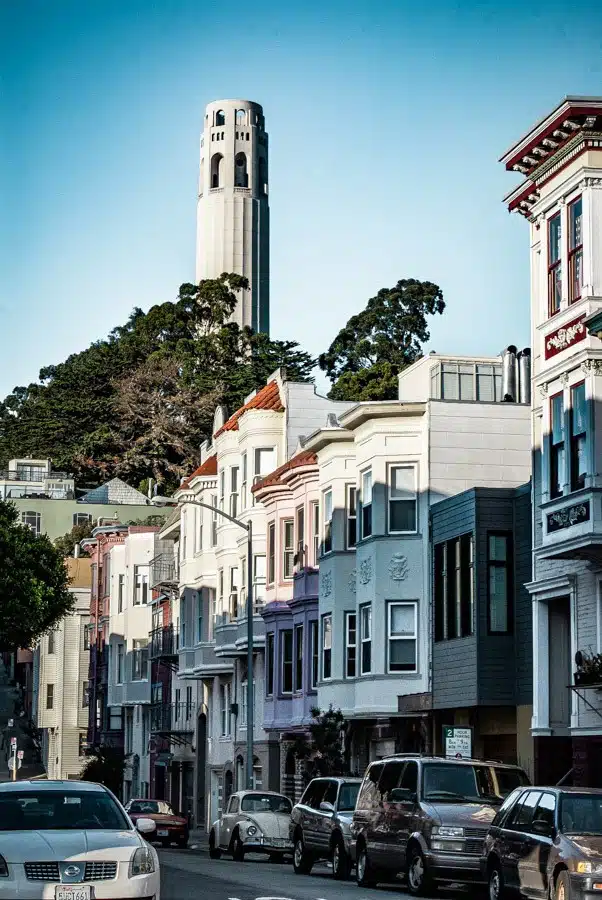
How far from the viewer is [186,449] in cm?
10994

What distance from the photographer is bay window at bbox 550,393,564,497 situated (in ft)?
105

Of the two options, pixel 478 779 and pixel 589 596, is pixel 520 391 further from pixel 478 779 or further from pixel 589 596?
pixel 478 779

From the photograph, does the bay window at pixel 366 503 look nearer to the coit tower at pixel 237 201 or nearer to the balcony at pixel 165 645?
the balcony at pixel 165 645

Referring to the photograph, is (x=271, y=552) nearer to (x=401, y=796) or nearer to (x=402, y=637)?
(x=402, y=637)

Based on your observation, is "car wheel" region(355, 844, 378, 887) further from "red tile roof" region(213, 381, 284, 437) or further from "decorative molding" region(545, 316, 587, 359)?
"red tile roof" region(213, 381, 284, 437)

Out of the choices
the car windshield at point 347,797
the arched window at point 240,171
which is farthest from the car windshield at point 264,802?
the arched window at point 240,171

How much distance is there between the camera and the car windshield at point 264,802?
37406mm

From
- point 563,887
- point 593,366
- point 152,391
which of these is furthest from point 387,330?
point 563,887

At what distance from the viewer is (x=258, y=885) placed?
2600 centimetres

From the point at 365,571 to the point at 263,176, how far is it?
413ft

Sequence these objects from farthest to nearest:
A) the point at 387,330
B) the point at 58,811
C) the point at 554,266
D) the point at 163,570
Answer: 1. the point at 387,330
2. the point at 163,570
3. the point at 554,266
4. the point at 58,811

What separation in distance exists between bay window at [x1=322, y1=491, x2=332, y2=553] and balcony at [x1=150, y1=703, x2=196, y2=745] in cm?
2134

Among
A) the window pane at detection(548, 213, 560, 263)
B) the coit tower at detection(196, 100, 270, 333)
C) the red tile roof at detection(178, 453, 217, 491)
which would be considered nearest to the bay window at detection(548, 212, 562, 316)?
the window pane at detection(548, 213, 560, 263)

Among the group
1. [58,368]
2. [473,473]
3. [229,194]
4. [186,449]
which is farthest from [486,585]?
[229,194]
